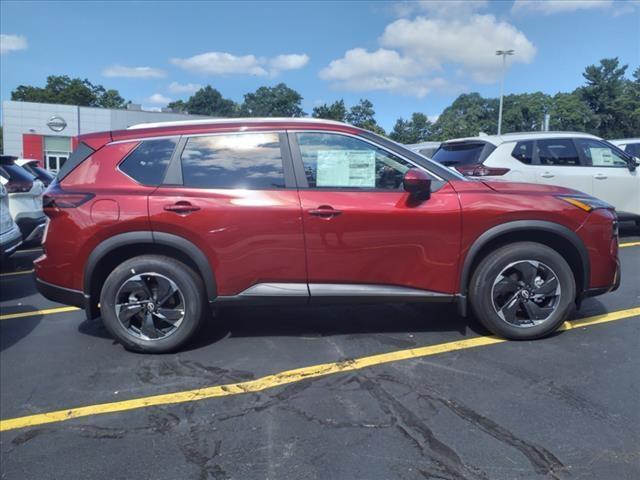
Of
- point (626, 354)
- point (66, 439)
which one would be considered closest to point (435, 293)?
point (626, 354)

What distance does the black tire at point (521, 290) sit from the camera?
A: 12.6 ft

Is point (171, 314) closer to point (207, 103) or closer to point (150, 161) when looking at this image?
point (150, 161)

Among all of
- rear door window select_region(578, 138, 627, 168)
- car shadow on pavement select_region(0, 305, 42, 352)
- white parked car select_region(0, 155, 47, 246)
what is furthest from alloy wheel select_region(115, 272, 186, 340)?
rear door window select_region(578, 138, 627, 168)

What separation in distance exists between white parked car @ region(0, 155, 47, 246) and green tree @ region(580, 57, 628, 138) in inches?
2425

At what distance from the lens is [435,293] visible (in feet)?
12.7

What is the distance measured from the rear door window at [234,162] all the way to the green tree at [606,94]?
6243cm

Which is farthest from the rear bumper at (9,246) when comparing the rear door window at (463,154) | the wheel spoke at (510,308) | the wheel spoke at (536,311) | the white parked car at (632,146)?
the white parked car at (632,146)

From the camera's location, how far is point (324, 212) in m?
3.71

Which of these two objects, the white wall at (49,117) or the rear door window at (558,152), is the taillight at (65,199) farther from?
the white wall at (49,117)

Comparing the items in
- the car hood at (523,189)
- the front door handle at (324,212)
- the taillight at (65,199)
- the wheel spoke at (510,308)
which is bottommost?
the wheel spoke at (510,308)

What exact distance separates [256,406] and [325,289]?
3.47 feet

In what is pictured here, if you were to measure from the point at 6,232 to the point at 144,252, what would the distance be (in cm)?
342

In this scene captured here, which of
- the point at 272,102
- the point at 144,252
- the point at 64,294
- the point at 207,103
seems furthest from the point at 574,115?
the point at 207,103

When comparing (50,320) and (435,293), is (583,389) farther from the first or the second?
(50,320)
